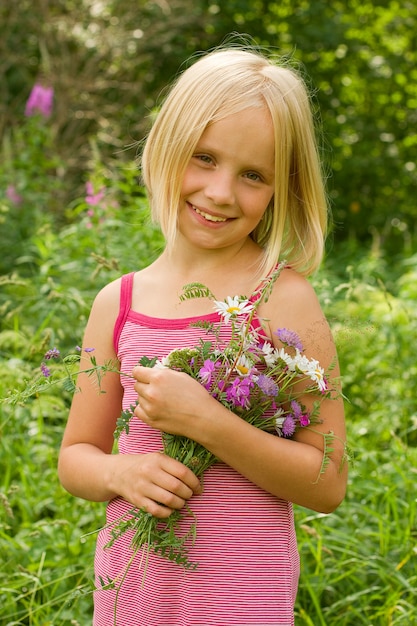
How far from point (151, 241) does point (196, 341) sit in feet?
5.95

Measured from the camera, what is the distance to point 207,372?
1.63 metres

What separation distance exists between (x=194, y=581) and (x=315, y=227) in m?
0.79

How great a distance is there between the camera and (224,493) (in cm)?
174

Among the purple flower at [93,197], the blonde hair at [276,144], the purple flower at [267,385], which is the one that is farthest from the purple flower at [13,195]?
the purple flower at [267,385]

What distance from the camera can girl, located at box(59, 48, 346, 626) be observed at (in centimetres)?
168

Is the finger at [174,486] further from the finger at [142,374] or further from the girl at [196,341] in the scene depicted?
the finger at [142,374]

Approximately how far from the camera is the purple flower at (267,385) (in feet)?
5.31

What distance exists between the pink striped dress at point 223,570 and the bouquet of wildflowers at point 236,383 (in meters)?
0.04

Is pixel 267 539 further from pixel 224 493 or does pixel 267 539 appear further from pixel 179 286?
pixel 179 286

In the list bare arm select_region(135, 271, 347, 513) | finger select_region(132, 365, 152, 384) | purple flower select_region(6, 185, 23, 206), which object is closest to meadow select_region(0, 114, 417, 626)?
bare arm select_region(135, 271, 347, 513)

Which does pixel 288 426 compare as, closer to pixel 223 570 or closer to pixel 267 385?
pixel 267 385

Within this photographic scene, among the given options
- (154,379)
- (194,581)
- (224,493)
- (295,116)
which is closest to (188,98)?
(295,116)

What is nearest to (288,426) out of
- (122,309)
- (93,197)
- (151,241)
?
(122,309)

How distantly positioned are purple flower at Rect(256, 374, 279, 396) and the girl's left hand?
0.09m
